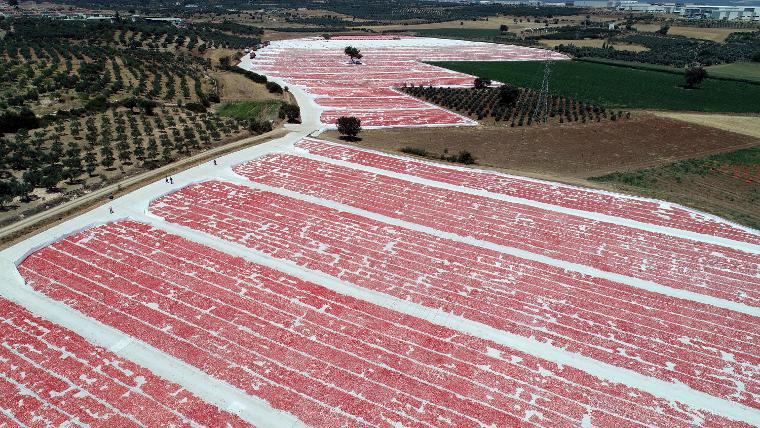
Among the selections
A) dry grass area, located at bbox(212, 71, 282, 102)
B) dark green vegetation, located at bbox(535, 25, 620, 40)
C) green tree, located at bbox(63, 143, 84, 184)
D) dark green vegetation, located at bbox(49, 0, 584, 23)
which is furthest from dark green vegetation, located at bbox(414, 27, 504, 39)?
green tree, located at bbox(63, 143, 84, 184)

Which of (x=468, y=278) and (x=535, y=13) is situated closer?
(x=468, y=278)

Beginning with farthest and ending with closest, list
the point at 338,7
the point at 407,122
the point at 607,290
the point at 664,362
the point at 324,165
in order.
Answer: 1. the point at 338,7
2. the point at 407,122
3. the point at 324,165
4. the point at 607,290
5. the point at 664,362

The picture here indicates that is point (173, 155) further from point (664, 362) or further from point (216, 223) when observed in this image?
point (664, 362)

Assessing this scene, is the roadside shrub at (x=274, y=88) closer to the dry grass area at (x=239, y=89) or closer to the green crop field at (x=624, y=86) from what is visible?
the dry grass area at (x=239, y=89)

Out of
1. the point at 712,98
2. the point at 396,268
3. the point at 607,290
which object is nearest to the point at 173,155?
the point at 396,268

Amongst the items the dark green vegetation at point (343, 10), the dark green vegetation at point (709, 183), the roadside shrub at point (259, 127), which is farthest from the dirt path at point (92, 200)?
the dark green vegetation at point (343, 10)

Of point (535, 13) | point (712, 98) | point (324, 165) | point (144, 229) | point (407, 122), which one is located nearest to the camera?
point (144, 229)
